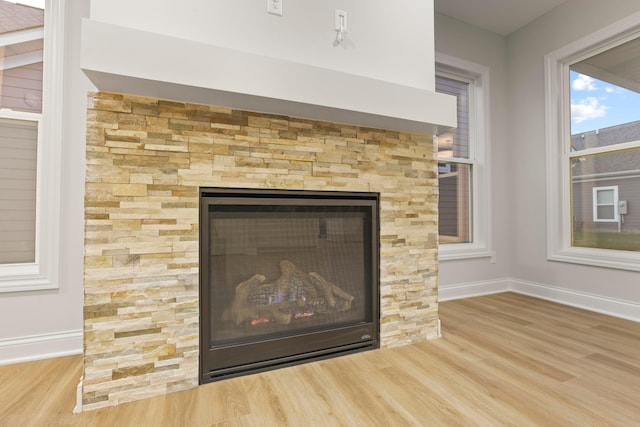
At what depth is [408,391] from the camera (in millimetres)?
1359

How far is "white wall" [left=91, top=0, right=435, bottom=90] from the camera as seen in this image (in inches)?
51.1

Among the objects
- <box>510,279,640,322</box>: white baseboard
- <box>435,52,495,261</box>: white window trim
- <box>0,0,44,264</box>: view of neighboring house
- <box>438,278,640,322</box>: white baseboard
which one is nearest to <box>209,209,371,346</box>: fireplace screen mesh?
<box>0,0,44,264</box>: view of neighboring house

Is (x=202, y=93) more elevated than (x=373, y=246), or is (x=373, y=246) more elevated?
(x=202, y=93)

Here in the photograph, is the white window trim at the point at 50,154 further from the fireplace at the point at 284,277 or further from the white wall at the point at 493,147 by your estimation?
the white wall at the point at 493,147

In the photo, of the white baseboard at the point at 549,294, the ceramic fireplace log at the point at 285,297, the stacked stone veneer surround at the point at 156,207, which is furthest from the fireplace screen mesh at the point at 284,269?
the white baseboard at the point at 549,294

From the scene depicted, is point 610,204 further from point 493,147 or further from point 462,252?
point 462,252

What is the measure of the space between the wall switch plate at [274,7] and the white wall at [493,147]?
6.50ft

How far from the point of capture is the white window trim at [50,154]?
5.56ft

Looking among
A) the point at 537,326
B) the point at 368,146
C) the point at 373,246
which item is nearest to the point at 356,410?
the point at 373,246

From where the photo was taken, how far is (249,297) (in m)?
1.56

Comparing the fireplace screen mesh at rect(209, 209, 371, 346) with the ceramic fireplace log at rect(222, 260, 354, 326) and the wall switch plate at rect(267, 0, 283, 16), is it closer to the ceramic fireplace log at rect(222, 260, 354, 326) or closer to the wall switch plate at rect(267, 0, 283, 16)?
the ceramic fireplace log at rect(222, 260, 354, 326)

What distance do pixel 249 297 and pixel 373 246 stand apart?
725mm

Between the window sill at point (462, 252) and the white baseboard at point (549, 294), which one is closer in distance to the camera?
the white baseboard at point (549, 294)

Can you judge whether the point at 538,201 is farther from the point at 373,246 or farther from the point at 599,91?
the point at 373,246
